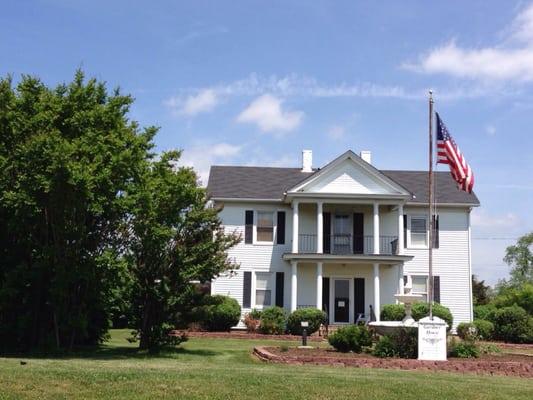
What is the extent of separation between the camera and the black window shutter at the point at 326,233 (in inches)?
1356

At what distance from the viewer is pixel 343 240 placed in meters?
34.6

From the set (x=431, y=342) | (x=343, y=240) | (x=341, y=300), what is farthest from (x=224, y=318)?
(x=431, y=342)

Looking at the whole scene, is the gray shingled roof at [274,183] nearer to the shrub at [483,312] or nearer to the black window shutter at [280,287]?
the black window shutter at [280,287]

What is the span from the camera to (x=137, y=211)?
17.9 meters

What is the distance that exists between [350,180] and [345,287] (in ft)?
17.9

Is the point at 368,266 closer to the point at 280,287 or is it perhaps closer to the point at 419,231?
the point at 419,231

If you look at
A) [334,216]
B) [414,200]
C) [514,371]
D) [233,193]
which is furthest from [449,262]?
[514,371]

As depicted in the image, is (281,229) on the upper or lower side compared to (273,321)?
upper

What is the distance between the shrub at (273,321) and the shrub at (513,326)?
9.46m

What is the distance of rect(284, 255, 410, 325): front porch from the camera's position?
33.8 meters

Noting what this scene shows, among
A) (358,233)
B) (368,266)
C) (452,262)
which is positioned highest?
(358,233)

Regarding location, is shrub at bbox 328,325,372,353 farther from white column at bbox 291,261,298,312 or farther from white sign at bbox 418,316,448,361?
white column at bbox 291,261,298,312

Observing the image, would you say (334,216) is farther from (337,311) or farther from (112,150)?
(112,150)

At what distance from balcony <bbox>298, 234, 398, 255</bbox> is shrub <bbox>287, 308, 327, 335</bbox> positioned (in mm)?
4569
